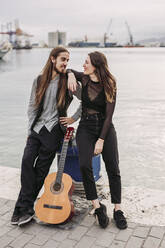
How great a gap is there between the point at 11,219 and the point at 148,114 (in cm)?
846

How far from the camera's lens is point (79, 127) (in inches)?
148

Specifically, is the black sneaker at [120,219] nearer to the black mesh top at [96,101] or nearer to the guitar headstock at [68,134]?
the black mesh top at [96,101]

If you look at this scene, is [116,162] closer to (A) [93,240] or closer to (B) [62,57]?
(A) [93,240]

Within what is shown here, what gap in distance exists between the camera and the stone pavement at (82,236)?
10.6 feet

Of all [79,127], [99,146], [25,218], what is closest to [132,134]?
[79,127]

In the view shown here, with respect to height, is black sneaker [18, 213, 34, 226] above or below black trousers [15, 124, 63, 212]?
below

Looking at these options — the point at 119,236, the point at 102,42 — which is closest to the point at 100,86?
the point at 119,236

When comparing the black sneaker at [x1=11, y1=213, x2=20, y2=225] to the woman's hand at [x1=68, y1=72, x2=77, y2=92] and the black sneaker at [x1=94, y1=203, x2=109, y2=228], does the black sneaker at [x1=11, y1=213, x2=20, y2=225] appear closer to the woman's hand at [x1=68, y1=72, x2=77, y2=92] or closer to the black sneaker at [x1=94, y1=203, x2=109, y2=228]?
the black sneaker at [x1=94, y1=203, x2=109, y2=228]

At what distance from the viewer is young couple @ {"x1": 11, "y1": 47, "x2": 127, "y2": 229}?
3.61 meters

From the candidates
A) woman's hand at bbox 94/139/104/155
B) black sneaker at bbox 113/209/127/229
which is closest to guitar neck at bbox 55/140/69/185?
woman's hand at bbox 94/139/104/155

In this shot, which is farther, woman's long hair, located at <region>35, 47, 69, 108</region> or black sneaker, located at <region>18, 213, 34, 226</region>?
woman's long hair, located at <region>35, 47, 69, 108</region>

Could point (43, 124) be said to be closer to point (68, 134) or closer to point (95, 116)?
point (68, 134)

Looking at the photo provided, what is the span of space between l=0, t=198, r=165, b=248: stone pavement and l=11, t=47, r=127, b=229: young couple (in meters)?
0.09

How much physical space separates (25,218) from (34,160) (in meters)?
0.61
